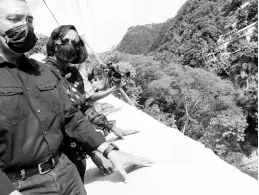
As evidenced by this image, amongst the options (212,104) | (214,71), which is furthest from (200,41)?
(212,104)

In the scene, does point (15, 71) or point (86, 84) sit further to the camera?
point (86, 84)

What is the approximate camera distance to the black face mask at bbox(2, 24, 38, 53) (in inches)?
55.0

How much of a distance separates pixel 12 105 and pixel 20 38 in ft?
1.10

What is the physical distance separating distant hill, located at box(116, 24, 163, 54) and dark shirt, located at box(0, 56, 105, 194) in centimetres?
11769

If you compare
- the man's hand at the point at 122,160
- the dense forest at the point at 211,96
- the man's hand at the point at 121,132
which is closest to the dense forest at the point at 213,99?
the dense forest at the point at 211,96

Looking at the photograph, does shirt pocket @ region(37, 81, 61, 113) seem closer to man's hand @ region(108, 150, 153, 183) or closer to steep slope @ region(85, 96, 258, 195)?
man's hand @ region(108, 150, 153, 183)

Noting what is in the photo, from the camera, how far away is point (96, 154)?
219cm

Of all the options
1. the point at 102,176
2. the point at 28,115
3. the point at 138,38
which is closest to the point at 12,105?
the point at 28,115

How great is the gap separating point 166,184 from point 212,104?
3084cm

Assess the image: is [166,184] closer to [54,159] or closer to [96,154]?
[96,154]

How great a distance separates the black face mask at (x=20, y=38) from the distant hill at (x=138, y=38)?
386 feet

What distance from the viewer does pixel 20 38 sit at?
141 cm

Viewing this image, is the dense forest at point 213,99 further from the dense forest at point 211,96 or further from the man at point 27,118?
the man at point 27,118

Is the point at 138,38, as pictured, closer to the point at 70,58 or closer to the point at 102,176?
the point at 70,58
